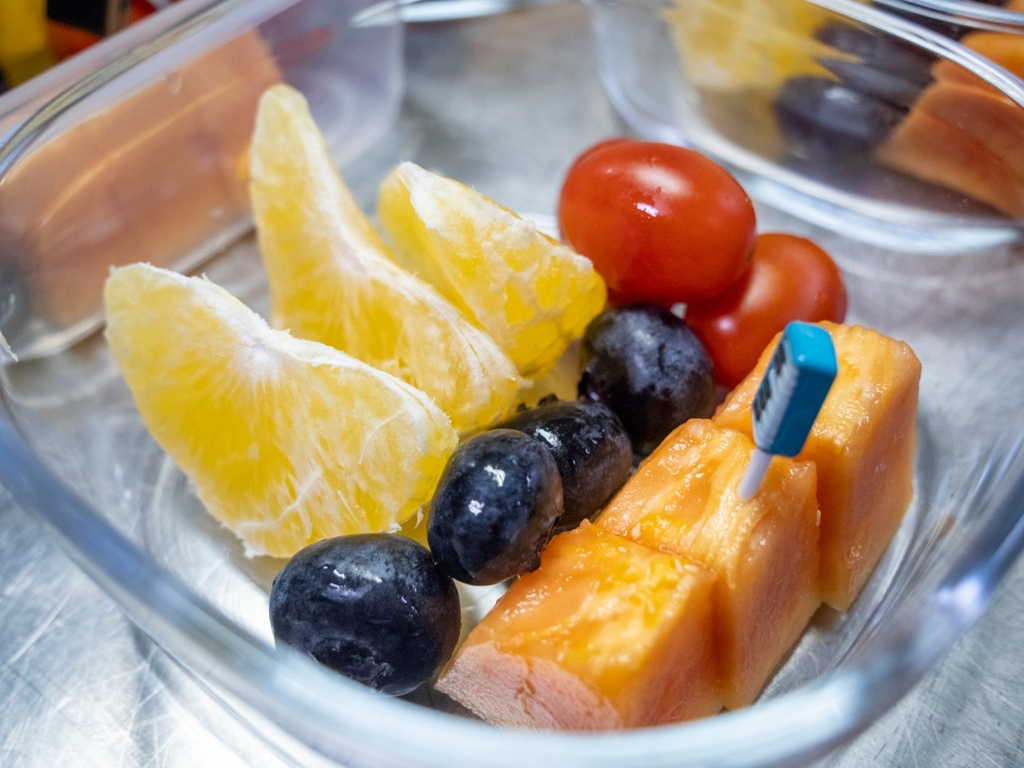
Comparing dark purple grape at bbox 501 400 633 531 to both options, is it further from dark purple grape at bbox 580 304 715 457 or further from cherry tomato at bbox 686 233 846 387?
cherry tomato at bbox 686 233 846 387

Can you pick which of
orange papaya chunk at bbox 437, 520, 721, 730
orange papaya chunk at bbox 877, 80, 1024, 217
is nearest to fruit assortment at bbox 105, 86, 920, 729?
orange papaya chunk at bbox 437, 520, 721, 730

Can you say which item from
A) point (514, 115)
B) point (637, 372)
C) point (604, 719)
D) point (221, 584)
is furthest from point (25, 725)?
point (514, 115)

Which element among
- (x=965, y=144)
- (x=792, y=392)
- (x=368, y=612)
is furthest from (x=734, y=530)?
(x=965, y=144)

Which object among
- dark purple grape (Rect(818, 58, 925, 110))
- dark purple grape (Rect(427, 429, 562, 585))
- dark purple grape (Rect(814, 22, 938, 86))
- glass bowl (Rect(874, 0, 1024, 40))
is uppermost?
glass bowl (Rect(874, 0, 1024, 40))

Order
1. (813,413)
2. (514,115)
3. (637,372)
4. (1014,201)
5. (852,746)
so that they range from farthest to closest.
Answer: (514,115) → (1014,201) → (637,372) → (852,746) → (813,413)

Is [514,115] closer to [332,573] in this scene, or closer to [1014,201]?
[1014,201]

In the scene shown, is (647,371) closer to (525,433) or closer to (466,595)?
(525,433)
